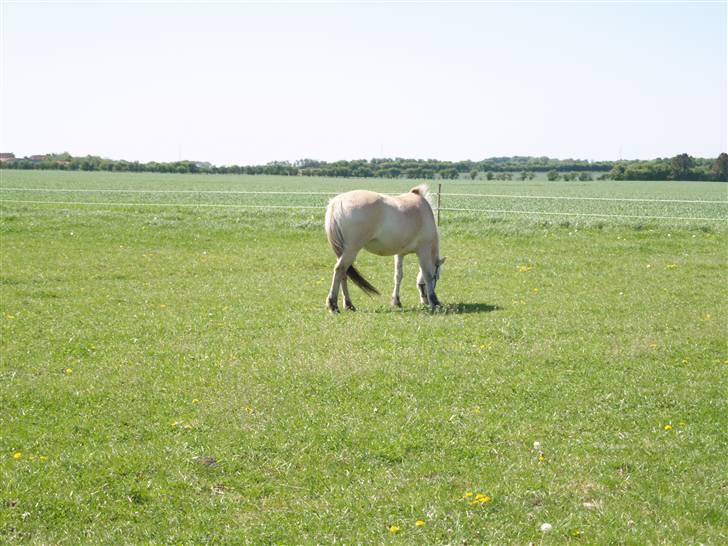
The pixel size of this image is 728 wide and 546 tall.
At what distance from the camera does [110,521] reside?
6.29 meters

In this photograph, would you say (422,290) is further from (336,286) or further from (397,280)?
(336,286)

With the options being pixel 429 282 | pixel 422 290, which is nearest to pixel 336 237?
pixel 429 282

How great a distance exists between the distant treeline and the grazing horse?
5681 centimetres

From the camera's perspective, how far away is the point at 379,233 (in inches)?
582

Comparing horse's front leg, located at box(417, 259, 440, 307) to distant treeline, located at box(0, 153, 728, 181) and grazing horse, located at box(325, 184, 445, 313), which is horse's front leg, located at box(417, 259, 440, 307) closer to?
grazing horse, located at box(325, 184, 445, 313)

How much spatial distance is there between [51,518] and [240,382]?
3521mm

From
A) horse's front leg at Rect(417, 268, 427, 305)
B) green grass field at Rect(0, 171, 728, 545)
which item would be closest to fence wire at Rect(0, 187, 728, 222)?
horse's front leg at Rect(417, 268, 427, 305)

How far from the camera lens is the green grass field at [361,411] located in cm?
634

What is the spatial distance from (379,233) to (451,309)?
5.92 ft

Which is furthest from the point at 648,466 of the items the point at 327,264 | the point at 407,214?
the point at 327,264

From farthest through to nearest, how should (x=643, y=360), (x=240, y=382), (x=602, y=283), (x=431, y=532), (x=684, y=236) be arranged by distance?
1. (x=684, y=236)
2. (x=602, y=283)
3. (x=643, y=360)
4. (x=240, y=382)
5. (x=431, y=532)

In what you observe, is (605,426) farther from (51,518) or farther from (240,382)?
(51,518)

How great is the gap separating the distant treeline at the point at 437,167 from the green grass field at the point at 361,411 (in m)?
58.1

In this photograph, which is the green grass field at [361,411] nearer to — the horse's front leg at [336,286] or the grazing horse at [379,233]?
the horse's front leg at [336,286]
